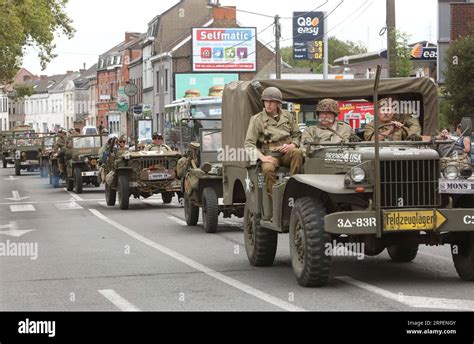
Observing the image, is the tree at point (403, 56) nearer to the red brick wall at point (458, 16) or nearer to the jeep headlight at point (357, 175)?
the red brick wall at point (458, 16)

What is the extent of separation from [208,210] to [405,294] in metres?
8.01

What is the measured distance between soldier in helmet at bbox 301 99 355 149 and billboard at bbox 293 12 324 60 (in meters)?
53.4

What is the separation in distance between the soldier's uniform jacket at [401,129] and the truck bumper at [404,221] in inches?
67.0

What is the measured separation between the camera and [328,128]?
12.1 metres

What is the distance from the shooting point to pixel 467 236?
11273mm

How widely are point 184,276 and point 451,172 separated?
3.33 m

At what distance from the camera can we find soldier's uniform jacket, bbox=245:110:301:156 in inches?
493

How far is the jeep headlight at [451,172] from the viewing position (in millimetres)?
10789

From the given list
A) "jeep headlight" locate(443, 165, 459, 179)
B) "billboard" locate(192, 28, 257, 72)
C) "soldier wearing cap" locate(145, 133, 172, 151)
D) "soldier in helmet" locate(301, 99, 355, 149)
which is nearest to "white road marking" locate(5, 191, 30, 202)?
"soldier wearing cap" locate(145, 133, 172, 151)

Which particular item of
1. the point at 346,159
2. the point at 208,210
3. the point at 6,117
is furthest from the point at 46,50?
the point at 6,117

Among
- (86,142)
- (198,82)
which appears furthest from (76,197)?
(198,82)

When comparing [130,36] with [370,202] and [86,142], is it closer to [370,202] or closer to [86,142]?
[86,142]

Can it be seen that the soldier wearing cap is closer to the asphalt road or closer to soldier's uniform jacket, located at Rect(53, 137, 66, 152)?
the asphalt road

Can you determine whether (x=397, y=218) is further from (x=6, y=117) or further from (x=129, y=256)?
(x=6, y=117)
